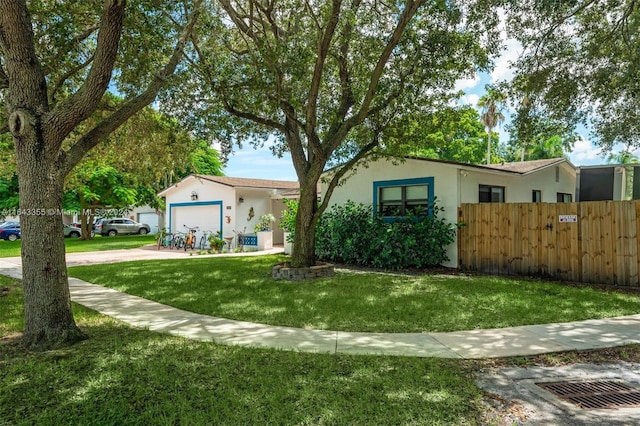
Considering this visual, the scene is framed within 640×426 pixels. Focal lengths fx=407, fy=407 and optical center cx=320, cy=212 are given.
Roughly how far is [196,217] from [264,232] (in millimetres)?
4969

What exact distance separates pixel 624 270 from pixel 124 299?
10.3m

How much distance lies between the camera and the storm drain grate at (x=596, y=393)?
3381 mm

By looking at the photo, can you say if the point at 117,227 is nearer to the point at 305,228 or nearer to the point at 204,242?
the point at 204,242

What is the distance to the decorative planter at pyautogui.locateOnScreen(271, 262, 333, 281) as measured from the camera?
9.77 meters

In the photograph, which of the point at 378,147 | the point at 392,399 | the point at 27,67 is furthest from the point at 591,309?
the point at 27,67

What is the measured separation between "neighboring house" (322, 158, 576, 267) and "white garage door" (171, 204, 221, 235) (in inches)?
293

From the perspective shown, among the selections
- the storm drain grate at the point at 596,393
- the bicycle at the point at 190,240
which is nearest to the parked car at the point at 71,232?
the bicycle at the point at 190,240

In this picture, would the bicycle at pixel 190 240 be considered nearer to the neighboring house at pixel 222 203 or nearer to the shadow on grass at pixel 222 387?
the neighboring house at pixel 222 203

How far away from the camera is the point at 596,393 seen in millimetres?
3602

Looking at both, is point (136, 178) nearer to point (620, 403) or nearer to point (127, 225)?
point (620, 403)

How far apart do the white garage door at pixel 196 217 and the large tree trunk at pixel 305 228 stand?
34.6ft

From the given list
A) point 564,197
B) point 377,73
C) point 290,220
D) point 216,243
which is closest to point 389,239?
point 290,220

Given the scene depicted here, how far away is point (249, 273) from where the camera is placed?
10758 millimetres

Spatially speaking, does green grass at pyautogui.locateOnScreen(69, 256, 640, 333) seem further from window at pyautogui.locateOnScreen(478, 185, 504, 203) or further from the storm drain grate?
window at pyautogui.locateOnScreen(478, 185, 504, 203)
